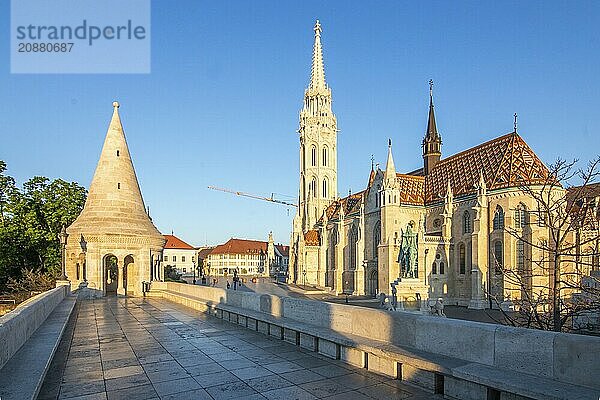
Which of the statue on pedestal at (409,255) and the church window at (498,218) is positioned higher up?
the church window at (498,218)

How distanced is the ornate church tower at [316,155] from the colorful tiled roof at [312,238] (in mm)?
5540

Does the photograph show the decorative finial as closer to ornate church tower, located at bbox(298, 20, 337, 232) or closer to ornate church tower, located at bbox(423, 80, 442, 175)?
ornate church tower, located at bbox(298, 20, 337, 232)

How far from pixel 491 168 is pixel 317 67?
47.1 m

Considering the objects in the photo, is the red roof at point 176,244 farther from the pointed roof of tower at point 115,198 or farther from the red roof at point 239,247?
the pointed roof of tower at point 115,198

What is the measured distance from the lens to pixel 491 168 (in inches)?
1492

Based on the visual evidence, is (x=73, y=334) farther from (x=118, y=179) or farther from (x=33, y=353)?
(x=118, y=179)

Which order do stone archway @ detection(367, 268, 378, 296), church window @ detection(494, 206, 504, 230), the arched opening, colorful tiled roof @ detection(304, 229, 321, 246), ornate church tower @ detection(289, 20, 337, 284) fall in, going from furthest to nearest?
ornate church tower @ detection(289, 20, 337, 284) < colorful tiled roof @ detection(304, 229, 321, 246) < stone archway @ detection(367, 268, 378, 296) < church window @ detection(494, 206, 504, 230) < the arched opening

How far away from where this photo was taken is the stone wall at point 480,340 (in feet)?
14.4

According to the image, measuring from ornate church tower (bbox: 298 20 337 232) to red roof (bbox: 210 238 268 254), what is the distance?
1744 inches

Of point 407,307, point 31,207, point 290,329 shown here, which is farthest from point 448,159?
point 290,329

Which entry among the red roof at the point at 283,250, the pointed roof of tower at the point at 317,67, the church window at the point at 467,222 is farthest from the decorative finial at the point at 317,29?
the red roof at the point at 283,250

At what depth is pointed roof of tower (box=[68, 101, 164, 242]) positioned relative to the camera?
78.9 ft

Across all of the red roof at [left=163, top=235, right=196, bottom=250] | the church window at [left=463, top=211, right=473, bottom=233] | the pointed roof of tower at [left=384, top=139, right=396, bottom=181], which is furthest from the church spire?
the red roof at [left=163, top=235, right=196, bottom=250]

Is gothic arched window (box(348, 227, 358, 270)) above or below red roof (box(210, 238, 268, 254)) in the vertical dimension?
above
